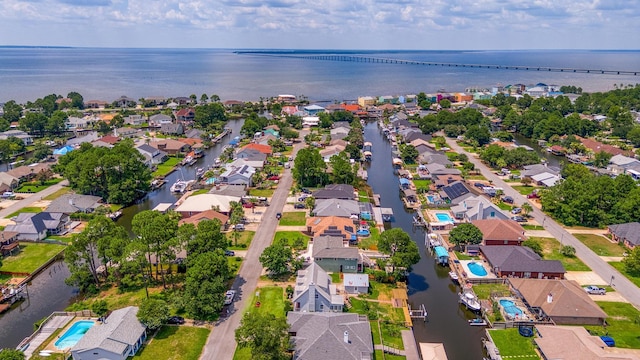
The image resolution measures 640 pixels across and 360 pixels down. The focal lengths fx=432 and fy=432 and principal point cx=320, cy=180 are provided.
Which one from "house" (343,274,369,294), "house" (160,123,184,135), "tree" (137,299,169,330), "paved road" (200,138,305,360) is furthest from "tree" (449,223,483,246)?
"house" (160,123,184,135)

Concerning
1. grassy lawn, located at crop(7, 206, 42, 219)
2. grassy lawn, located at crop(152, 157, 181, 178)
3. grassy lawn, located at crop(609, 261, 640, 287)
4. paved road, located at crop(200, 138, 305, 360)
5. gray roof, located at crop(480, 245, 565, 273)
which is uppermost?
gray roof, located at crop(480, 245, 565, 273)

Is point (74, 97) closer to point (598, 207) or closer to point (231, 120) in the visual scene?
point (231, 120)

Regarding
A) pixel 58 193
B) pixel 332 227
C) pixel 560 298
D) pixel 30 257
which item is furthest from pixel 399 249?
pixel 58 193

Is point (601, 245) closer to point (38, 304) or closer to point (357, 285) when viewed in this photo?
point (357, 285)

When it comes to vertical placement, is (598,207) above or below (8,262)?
above

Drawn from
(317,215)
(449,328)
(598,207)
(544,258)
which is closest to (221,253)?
(317,215)

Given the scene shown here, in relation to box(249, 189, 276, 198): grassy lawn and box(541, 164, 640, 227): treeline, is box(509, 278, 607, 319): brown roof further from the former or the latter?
box(249, 189, 276, 198): grassy lawn
